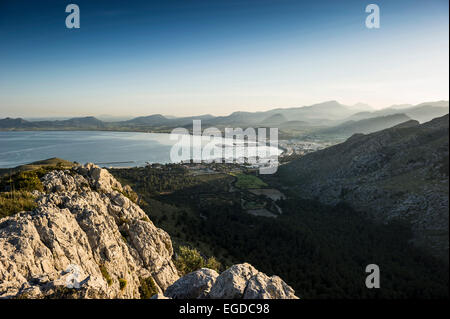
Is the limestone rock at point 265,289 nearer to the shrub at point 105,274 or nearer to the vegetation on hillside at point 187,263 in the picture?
the shrub at point 105,274

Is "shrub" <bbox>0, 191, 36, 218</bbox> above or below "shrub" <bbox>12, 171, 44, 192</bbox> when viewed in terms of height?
below

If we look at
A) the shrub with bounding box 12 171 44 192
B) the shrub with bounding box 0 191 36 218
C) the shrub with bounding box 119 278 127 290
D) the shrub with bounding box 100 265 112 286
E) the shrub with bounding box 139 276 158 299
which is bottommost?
the shrub with bounding box 139 276 158 299

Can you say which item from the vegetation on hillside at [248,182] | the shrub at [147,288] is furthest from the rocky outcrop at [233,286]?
the vegetation on hillside at [248,182]

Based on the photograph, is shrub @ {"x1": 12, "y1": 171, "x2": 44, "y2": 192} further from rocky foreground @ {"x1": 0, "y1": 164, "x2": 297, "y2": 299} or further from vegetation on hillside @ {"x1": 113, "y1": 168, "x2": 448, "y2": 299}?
vegetation on hillside @ {"x1": 113, "y1": 168, "x2": 448, "y2": 299}

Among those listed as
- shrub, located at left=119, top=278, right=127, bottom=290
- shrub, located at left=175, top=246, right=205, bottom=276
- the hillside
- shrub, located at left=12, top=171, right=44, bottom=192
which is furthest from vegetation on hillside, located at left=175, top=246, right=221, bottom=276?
the hillside

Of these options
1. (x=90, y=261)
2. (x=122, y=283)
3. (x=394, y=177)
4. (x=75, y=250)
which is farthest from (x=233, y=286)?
(x=394, y=177)

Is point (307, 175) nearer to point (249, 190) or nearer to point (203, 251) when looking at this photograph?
point (249, 190)

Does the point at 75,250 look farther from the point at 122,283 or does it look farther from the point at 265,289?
the point at 265,289

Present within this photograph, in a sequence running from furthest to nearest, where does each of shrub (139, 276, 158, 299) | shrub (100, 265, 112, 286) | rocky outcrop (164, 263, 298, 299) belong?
1. shrub (139, 276, 158, 299)
2. shrub (100, 265, 112, 286)
3. rocky outcrop (164, 263, 298, 299)
